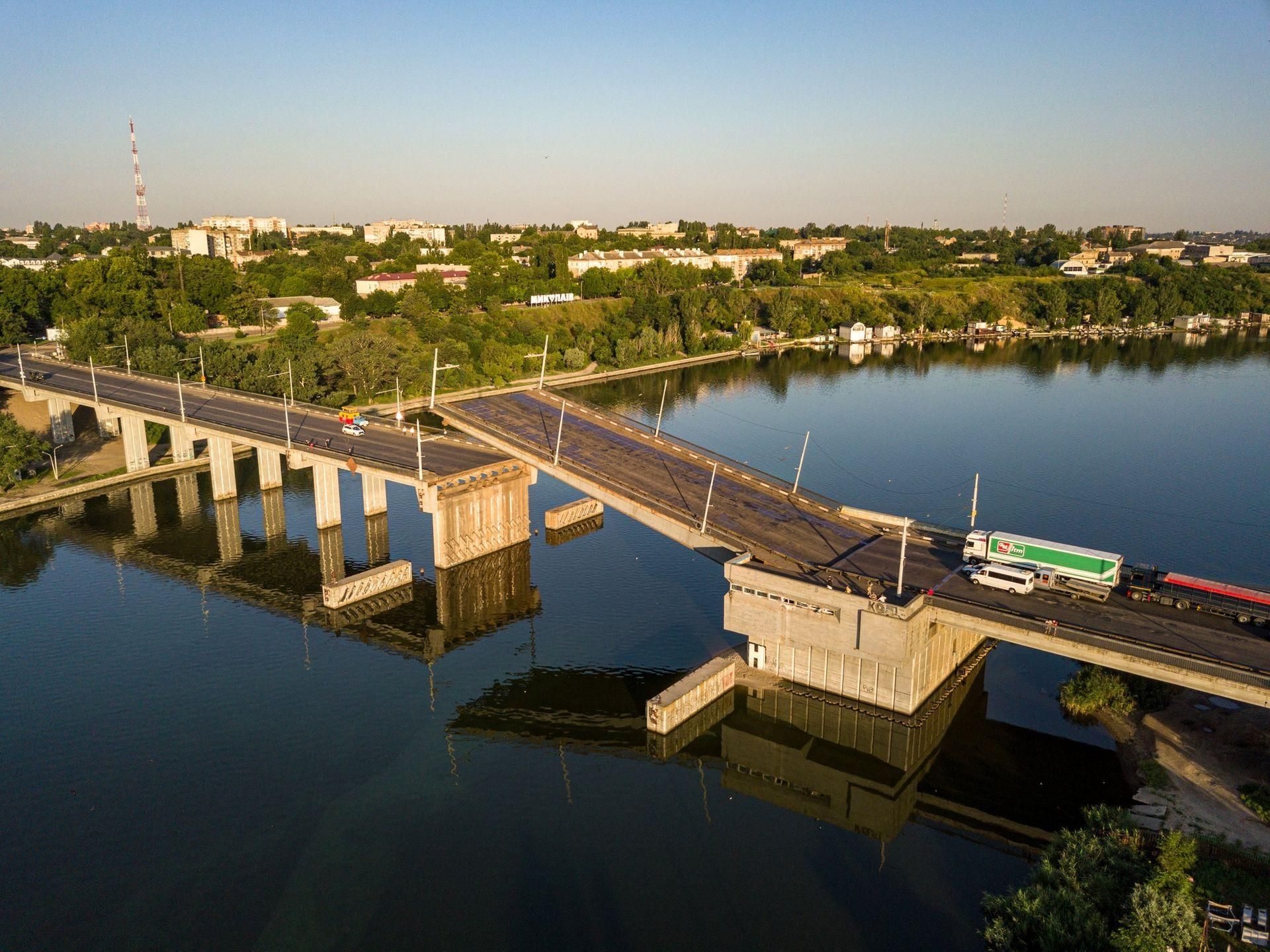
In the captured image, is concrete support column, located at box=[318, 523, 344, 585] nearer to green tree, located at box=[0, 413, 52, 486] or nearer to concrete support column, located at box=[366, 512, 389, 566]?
concrete support column, located at box=[366, 512, 389, 566]

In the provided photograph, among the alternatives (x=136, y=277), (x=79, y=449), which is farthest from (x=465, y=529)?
(x=136, y=277)

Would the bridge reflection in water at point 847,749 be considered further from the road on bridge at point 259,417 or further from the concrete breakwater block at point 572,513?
the concrete breakwater block at point 572,513

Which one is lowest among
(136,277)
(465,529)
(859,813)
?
(859,813)

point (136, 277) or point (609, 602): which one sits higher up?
point (136, 277)

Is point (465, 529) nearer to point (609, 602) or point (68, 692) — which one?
point (609, 602)

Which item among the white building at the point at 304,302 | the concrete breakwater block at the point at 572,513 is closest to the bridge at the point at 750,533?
the concrete breakwater block at the point at 572,513

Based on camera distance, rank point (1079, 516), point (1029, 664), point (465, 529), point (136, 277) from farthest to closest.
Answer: point (136, 277), point (1079, 516), point (465, 529), point (1029, 664)

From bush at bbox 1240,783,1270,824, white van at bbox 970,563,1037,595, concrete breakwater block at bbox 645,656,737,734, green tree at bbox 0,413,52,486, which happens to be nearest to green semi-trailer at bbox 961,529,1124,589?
white van at bbox 970,563,1037,595
